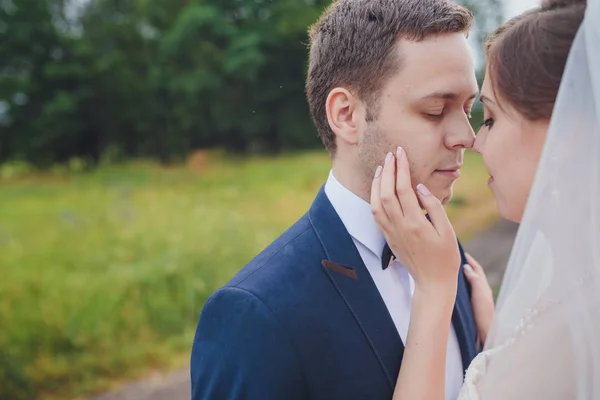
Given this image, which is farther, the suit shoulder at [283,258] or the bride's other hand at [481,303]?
the bride's other hand at [481,303]

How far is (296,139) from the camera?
6203 mm

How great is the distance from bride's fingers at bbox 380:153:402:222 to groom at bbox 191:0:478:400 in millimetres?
100

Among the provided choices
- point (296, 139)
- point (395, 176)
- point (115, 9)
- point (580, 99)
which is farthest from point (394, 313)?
point (115, 9)

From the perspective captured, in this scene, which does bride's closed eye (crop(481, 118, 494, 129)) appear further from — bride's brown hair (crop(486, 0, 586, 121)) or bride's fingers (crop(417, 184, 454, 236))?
bride's fingers (crop(417, 184, 454, 236))

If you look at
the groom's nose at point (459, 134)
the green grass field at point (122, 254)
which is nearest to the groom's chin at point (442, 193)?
the groom's nose at point (459, 134)

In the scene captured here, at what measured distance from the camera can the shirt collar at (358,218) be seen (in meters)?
1.50

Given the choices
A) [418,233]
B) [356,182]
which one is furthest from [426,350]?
[356,182]

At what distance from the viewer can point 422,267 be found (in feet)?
4.33

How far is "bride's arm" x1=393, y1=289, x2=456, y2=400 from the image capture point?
49.3 inches

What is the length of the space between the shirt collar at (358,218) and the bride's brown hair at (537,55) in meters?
0.45

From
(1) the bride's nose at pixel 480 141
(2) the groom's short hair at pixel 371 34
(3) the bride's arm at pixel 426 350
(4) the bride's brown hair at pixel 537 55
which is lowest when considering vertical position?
(3) the bride's arm at pixel 426 350

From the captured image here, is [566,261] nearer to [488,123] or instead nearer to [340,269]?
[488,123]

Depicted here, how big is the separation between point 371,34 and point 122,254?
4537 millimetres

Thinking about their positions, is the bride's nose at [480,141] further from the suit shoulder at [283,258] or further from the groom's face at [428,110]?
the suit shoulder at [283,258]
